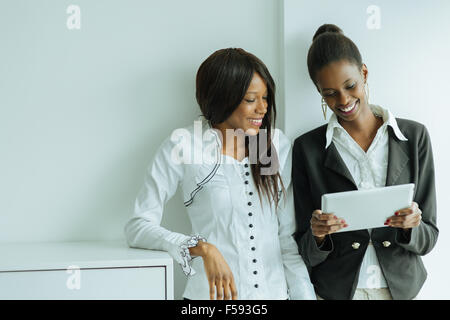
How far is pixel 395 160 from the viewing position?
2.05 meters

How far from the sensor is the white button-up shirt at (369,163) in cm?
207

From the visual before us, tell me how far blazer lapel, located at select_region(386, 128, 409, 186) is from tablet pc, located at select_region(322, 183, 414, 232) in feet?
0.62

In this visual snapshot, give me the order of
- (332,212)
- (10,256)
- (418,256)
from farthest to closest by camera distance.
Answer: (418,256), (10,256), (332,212)

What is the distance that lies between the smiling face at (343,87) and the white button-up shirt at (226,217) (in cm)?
31

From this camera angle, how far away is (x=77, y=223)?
235 centimetres

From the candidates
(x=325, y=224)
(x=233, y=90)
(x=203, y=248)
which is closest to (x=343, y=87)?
(x=233, y=90)

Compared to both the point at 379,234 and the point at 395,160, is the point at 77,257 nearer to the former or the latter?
the point at 379,234

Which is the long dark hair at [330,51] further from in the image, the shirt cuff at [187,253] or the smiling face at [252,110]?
the shirt cuff at [187,253]

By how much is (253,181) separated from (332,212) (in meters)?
0.39

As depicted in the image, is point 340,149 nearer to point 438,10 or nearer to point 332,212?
point 332,212

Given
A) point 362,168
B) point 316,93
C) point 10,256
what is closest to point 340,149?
point 362,168

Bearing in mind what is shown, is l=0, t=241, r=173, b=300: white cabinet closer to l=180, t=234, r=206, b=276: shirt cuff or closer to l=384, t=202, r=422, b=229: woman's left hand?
l=180, t=234, r=206, b=276: shirt cuff

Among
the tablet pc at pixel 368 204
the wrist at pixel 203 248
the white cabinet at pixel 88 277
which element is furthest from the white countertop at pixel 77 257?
the tablet pc at pixel 368 204

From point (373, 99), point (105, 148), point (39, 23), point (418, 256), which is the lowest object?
point (418, 256)
